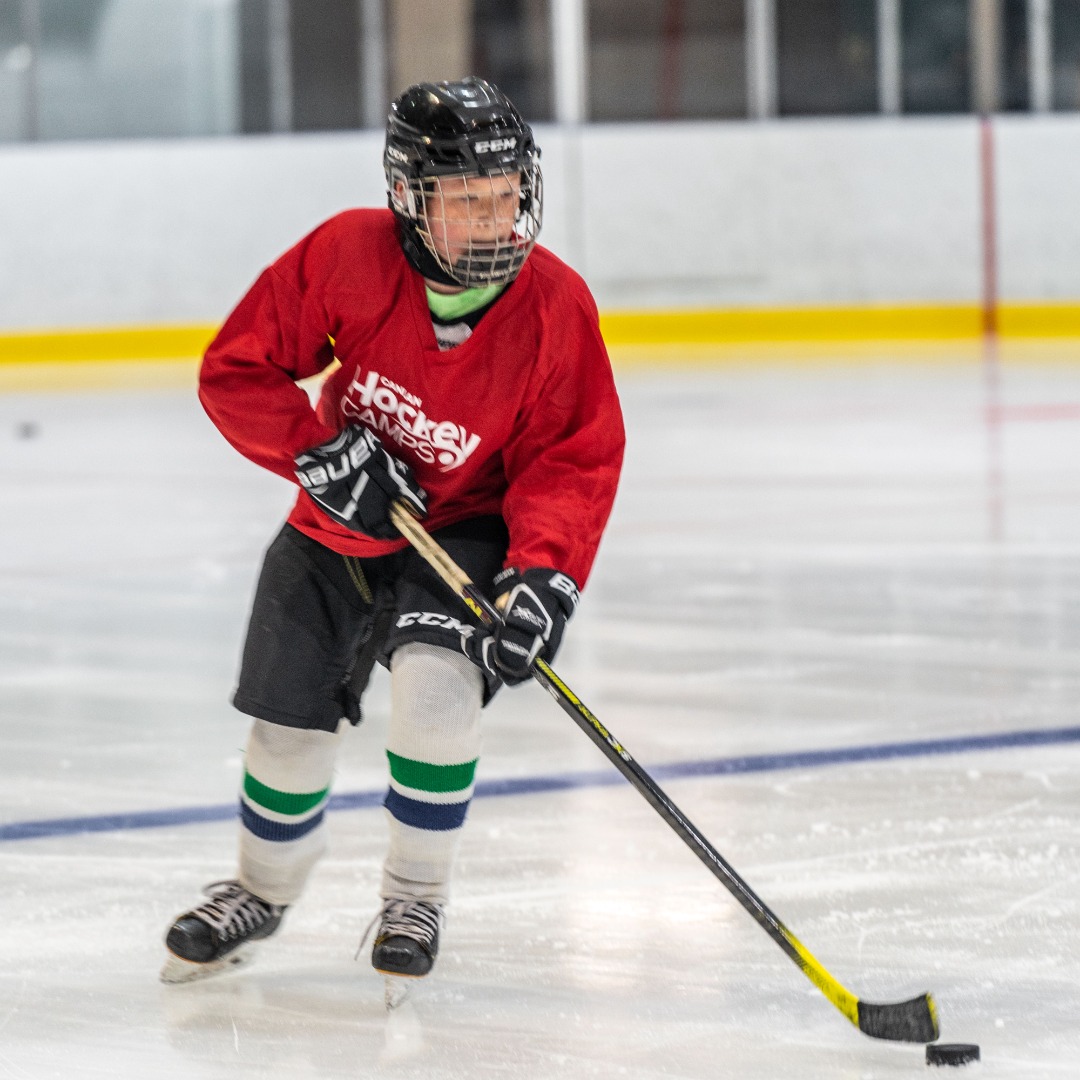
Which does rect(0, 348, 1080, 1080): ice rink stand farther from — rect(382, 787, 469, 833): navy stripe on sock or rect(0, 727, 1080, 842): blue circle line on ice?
rect(382, 787, 469, 833): navy stripe on sock

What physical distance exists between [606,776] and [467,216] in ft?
3.40

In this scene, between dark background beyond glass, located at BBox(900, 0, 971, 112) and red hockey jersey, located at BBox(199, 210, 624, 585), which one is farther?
dark background beyond glass, located at BBox(900, 0, 971, 112)

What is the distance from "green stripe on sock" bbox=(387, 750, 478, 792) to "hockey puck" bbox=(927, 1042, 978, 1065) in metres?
0.52

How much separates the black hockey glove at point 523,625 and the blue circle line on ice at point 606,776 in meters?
0.70

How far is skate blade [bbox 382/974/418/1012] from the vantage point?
1828mm

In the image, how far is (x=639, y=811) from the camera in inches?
96.1

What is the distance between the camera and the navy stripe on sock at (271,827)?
1.96m

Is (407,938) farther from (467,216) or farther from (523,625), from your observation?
(467,216)

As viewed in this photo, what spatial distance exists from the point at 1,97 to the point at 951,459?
6.49 meters

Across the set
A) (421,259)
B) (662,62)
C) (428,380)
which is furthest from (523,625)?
(662,62)

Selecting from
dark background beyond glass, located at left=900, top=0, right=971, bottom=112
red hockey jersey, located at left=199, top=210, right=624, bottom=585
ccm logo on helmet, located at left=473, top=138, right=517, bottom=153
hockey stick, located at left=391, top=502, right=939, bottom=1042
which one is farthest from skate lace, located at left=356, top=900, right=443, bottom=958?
dark background beyond glass, located at left=900, top=0, right=971, bottom=112

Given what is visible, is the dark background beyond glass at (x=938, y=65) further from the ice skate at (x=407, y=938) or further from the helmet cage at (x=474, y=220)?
the ice skate at (x=407, y=938)

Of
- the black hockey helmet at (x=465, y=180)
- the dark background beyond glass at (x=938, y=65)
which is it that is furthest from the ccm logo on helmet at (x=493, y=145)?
the dark background beyond glass at (x=938, y=65)

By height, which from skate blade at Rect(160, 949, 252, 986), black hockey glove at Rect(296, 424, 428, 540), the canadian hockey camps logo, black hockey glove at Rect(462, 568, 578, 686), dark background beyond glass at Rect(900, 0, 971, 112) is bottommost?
skate blade at Rect(160, 949, 252, 986)
